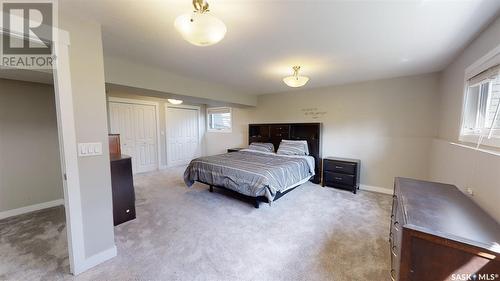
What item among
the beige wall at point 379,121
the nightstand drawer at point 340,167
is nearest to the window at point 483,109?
the beige wall at point 379,121

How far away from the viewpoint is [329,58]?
8.34 feet

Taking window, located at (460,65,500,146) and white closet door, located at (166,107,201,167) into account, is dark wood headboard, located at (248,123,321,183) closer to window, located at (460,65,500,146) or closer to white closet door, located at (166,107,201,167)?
white closet door, located at (166,107,201,167)

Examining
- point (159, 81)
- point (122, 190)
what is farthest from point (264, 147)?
point (122, 190)

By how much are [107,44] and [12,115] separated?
2.01 meters

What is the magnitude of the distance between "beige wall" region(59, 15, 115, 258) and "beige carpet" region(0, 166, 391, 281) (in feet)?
1.16

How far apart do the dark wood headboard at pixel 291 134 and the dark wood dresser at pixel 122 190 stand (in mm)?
A: 3332

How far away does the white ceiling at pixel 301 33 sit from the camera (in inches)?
57.1

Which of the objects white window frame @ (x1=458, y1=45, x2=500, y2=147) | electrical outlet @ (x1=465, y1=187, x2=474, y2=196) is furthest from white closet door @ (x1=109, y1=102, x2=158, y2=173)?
white window frame @ (x1=458, y1=45, x2=500, y2=147)

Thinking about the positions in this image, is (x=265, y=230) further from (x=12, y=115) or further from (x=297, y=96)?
(x=12, y=115)

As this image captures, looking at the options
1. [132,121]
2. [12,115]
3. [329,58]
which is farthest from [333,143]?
[12,115]

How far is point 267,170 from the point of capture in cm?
306

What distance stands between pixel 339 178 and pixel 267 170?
1719 mm

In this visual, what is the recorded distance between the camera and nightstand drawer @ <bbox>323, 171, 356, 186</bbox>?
3.68 meters

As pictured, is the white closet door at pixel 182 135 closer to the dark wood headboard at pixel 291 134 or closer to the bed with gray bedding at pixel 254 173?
the dark wood headboard at pixel 291 134
